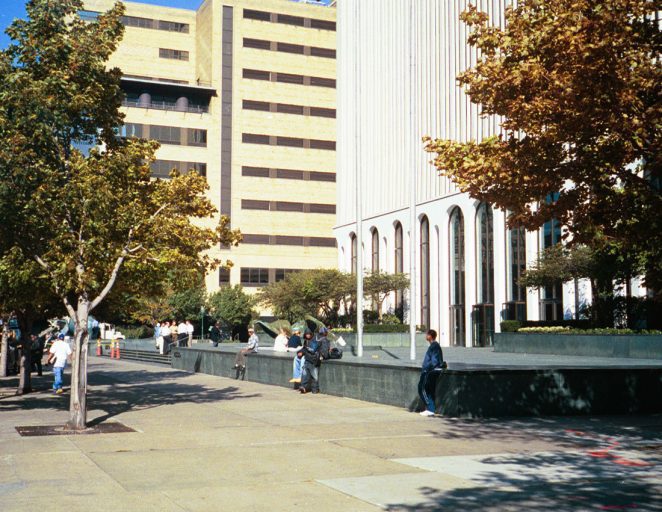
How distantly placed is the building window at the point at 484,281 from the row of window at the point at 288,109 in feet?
118

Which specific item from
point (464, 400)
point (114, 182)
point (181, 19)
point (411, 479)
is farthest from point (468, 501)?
point (181, 19)

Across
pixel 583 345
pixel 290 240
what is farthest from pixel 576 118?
pixel 290 240

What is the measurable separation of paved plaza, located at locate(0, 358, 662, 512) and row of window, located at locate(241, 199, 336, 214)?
64.4 meters

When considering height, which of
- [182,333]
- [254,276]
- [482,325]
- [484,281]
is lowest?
[182,333]

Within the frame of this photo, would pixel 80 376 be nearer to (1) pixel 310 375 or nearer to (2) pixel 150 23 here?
(1) pixel 310 375

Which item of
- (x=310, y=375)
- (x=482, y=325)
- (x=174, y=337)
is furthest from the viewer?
(x=482, y=325)

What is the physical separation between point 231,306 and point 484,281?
24.1 metres

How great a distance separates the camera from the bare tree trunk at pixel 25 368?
74.8 ft

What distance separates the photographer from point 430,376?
1650 cm

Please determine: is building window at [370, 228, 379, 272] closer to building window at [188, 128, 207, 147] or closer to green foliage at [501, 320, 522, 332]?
building window at [188, 128, 207, 147]

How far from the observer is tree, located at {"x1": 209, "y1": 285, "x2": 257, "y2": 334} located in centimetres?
6888

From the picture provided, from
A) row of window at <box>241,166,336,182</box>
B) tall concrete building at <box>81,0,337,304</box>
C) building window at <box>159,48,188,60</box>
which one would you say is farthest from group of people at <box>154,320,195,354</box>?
building window at <box>159,48,188,60</box>

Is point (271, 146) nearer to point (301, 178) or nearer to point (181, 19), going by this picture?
point (301, 178)

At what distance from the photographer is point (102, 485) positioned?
9383mm
